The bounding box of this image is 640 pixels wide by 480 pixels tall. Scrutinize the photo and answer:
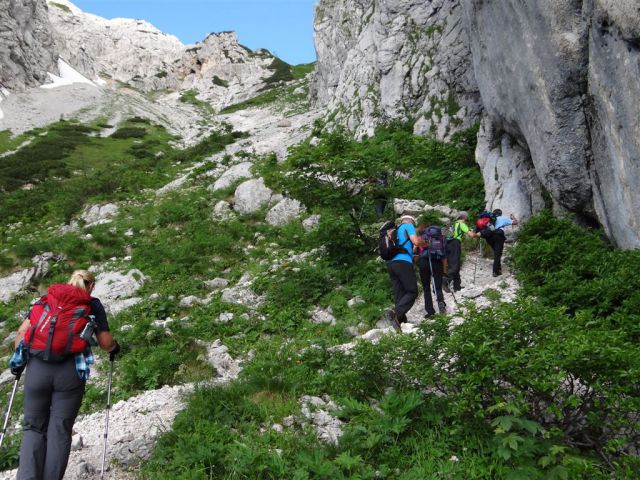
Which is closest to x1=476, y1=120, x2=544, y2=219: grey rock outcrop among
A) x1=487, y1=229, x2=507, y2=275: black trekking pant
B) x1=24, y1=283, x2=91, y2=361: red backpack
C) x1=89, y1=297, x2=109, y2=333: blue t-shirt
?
x1=487, y1=229, x2=507, y2=275: black trekking pant

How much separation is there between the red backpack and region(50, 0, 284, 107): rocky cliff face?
3629 inches

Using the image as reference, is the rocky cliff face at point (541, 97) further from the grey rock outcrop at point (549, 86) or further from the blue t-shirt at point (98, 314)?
the blue t-shirt at point (98, 314)

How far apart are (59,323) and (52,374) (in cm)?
56

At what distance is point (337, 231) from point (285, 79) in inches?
3633


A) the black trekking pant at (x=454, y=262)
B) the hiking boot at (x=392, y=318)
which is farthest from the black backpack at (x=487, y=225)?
the hiking boot at (x=392, y=318)

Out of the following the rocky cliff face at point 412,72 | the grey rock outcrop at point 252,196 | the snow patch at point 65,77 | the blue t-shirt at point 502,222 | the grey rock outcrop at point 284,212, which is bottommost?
the blue t-shirt at point 502,222

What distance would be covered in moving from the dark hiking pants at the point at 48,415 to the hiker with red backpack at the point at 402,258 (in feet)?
18.1

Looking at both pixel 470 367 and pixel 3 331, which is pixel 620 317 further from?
pixel 3 331

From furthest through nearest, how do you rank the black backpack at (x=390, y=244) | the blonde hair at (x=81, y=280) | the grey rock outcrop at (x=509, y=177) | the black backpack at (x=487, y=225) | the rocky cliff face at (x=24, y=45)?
the rocky cliff face at (x=24, y=45), the grey rock outcrop at (x=509, y=177), the black backpack at (x=487, y=225), the black backpack at (x=390, y=244), the blonde hair at (x=81, y=280)

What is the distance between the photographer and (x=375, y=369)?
5434 mm

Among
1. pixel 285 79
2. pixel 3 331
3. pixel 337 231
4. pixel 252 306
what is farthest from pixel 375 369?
pixel 285 79

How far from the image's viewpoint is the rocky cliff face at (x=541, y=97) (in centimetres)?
771

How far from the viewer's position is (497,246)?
10.6 meters

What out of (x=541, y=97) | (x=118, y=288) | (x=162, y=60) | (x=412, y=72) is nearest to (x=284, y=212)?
(x=118, y=288)
